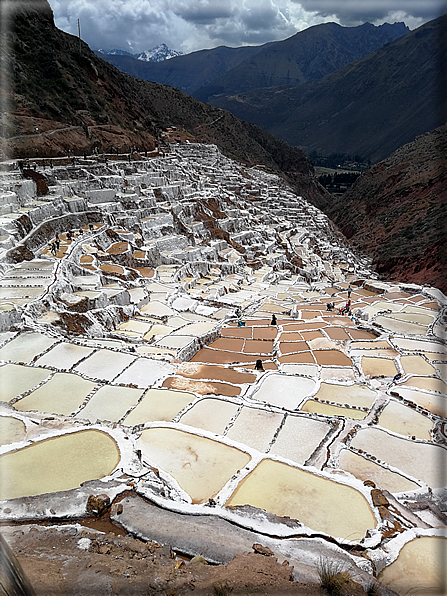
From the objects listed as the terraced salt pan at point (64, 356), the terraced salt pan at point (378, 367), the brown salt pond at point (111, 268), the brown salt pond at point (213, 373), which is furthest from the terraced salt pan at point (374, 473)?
the brown salt pond at point (111, 268)

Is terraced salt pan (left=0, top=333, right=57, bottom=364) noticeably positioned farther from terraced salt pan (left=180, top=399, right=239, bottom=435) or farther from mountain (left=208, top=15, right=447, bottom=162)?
mountain (left=208, top=15, right=447, bottom=162)

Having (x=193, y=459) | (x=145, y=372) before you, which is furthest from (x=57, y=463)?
(x=145, y=372)

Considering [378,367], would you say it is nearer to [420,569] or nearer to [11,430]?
[420,569]

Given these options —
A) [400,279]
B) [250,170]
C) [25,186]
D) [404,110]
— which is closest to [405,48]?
[404,110]

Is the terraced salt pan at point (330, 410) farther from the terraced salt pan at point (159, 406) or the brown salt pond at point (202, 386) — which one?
the terraced salt pan at point (159, 406)

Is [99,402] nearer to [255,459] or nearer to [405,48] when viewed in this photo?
[255,459]
